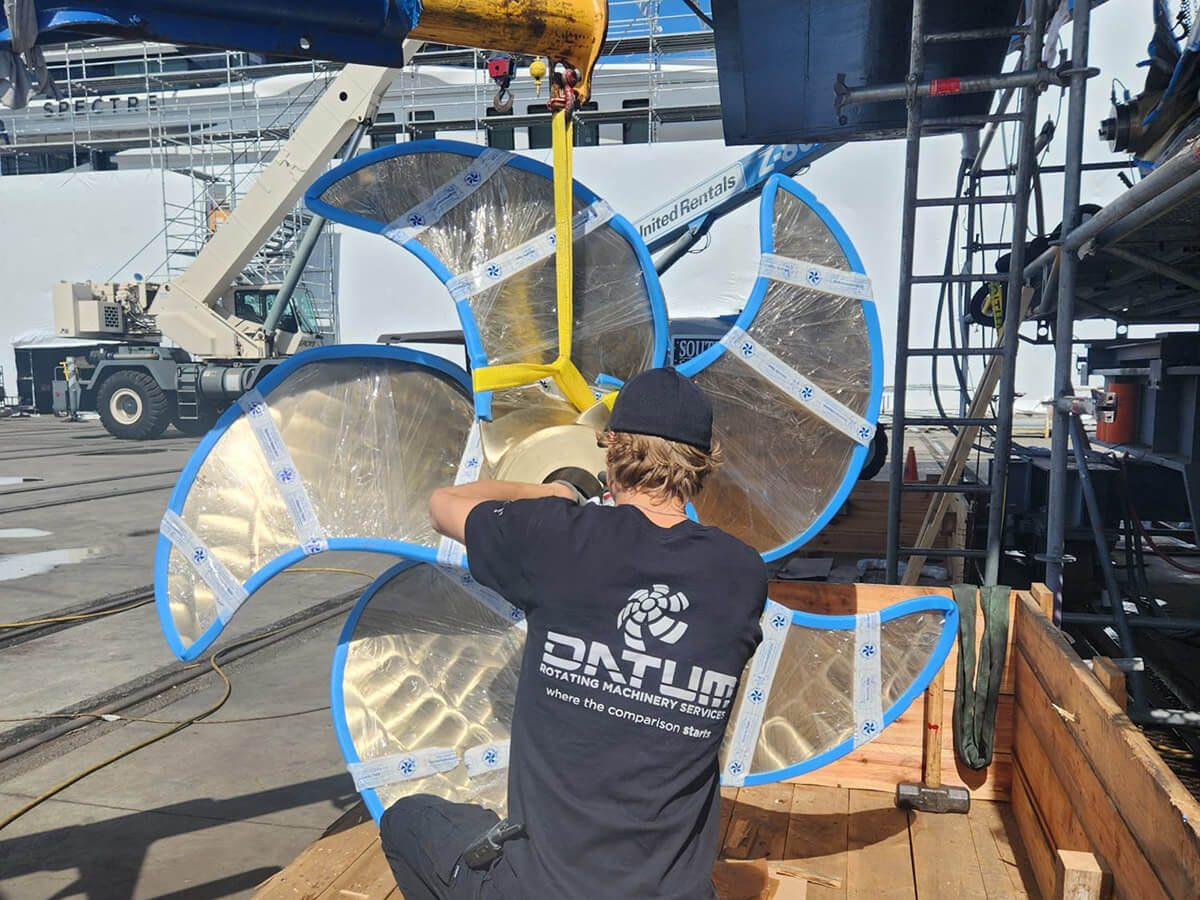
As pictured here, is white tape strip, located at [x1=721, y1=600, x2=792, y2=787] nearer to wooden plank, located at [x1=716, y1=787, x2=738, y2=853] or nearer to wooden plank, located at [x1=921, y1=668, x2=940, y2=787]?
wooden plank, located at [x1=716, y1=787, x2=738, y2=853]

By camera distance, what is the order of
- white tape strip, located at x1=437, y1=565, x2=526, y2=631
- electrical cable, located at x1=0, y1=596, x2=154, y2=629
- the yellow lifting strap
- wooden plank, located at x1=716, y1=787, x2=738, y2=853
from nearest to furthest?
the yellow lifting strap < white tape strip, located at x1=437, y1=565, x2=526, y2=631 < wooden plank, located at x1=716, y1=787, x2=738, y2=853 < electrical cable, located at x1=0, y1=596, x2=154, y2=629

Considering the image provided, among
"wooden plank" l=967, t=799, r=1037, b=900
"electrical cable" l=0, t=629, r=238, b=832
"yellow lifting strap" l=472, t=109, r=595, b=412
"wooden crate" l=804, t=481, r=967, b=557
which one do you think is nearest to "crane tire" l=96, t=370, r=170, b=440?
"electrical cable" l=0, t=629, r=238, b=832

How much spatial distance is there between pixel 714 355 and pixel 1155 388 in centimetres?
357

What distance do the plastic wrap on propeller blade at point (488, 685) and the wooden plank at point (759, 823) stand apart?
57 cm

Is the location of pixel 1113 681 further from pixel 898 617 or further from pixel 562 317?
pixel 562 317

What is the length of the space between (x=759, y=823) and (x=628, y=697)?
2131 millimetres

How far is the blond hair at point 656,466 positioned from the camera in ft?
7.45

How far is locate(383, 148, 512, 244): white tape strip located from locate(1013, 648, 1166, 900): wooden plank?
8.40 ft

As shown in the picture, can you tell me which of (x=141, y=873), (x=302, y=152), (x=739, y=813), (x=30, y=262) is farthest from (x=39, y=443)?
(x=739, y=813)

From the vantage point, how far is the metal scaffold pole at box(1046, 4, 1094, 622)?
470 cm

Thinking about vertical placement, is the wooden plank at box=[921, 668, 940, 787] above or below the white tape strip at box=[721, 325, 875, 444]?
below

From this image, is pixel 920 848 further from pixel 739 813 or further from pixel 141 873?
pixel 141 873

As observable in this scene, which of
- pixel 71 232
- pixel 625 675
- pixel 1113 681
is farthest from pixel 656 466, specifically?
pixel 71 232

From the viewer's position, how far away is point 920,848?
3664 mm
